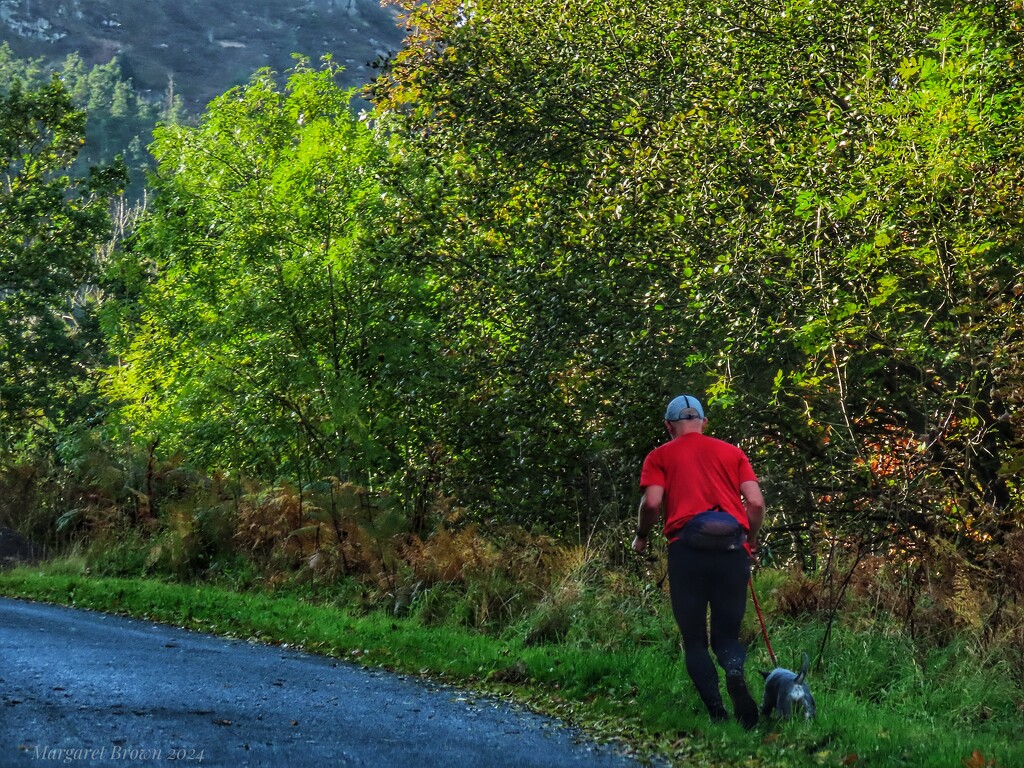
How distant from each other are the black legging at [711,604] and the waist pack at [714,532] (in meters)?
0.04

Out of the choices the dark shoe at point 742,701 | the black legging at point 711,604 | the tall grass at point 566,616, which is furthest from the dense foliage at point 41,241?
the dark shoe at point 742,701

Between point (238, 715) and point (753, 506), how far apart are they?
130 inches

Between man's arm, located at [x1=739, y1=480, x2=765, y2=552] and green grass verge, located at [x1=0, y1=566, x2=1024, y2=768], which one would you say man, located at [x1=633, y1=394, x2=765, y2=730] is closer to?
man's arm, located at [x1=739, y1=480, x2=765, y2=552]

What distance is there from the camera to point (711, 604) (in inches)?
287

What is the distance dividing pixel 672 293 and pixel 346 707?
610 centimetres

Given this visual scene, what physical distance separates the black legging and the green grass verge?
1.07ft

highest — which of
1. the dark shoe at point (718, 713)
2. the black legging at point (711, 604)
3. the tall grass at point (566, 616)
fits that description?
the black legging at point (711, 604)

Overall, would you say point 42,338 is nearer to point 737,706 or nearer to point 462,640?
point 462,640

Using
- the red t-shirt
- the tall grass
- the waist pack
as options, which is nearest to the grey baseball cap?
the red t-shirt

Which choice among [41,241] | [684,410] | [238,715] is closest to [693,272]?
[684,410]

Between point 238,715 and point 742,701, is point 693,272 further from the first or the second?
point 238,715

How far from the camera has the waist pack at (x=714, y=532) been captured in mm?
7203

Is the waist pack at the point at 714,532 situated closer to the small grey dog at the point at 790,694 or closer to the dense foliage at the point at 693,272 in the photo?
the small grey dog at the point at 790,694

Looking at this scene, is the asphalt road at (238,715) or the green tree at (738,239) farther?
the green tree at (738,239)
